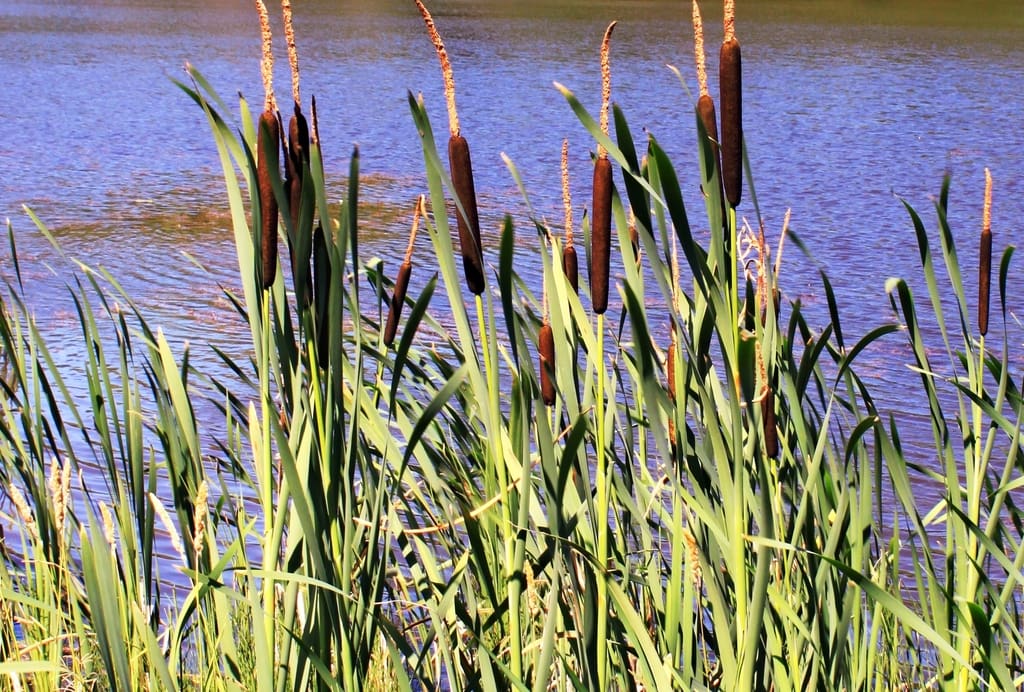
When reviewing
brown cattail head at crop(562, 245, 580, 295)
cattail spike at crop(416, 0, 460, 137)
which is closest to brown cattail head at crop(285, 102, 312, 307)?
cattail spike at crop(416, 0, 460, 137)

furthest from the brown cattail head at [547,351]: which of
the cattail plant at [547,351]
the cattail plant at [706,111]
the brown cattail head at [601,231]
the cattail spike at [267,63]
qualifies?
the cattail spike at [267,63]

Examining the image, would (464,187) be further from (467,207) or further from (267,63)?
(267,63)

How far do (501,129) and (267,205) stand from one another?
31.1 feet

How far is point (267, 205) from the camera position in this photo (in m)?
0.99

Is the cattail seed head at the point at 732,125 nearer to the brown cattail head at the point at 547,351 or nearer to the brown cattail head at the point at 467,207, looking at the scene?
the brown cattail head at the point at 467,207

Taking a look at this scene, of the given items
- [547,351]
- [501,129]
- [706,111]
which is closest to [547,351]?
[547,351]

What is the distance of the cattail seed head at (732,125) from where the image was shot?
979 millimetres

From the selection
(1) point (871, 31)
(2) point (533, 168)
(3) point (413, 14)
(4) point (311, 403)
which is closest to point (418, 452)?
(4) point (311, 403)

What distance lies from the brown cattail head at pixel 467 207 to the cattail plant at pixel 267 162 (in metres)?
0.14

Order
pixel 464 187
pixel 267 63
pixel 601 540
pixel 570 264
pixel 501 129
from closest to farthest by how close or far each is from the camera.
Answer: pixel 267 63 < pixel 464 187 < pixel 601 540 < pixel 570 264 < pixel 501 129

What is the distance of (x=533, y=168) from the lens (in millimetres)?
8469

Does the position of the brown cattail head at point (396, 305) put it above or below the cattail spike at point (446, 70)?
below

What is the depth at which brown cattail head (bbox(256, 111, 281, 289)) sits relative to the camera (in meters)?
0.93

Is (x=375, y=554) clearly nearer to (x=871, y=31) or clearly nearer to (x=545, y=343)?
(x=545, y=343)
